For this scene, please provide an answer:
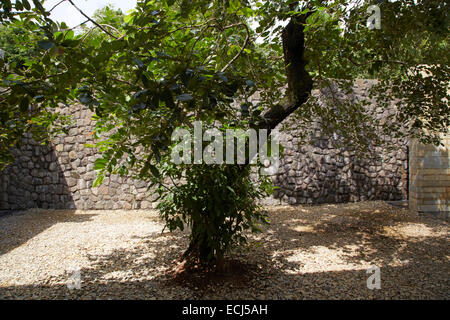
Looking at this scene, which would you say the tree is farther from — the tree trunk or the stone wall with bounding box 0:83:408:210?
the stone wall with bounding box 0:83:408:210

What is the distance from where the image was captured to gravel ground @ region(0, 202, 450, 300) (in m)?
2.86

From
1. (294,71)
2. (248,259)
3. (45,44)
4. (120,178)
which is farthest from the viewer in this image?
(120,178)

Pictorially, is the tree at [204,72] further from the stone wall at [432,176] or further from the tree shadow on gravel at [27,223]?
the stone wall at [432,176]

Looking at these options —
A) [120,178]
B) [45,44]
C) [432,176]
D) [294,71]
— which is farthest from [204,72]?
[432,176]

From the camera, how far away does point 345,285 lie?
2.95 meters

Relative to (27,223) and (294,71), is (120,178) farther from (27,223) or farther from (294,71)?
(294,71)

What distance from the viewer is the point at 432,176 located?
5.88 metres

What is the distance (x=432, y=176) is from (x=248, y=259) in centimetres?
427

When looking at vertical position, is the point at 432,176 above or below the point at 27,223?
above

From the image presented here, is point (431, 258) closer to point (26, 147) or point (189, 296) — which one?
point (189, 296)

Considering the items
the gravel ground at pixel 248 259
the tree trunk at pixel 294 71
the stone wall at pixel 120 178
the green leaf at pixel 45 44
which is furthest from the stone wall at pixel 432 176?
the green leaf at pixel 45 44

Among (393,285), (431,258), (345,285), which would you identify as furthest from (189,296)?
(431,258)
